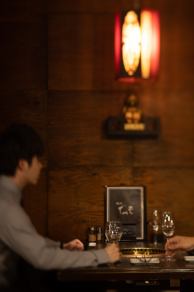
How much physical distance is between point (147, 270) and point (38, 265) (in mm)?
739

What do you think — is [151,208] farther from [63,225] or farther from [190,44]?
[190,44]

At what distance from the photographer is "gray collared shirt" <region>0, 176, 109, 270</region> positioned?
257 cm

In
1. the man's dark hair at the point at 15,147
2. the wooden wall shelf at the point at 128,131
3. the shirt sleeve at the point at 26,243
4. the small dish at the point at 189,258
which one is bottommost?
the small dish at the point at 189,258

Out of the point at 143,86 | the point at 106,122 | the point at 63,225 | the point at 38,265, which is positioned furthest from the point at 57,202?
the point at 38,265

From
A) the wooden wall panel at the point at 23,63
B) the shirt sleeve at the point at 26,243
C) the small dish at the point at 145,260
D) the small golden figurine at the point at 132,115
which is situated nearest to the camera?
the shirt sleeve at the point at 26,243

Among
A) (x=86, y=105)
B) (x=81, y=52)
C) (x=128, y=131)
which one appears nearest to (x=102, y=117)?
(x=86, y=105)

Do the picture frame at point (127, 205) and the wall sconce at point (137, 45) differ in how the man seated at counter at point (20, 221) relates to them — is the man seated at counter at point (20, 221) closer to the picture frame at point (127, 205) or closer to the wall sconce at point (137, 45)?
the wall sconce at point (137, 45)

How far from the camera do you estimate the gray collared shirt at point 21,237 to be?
257cm

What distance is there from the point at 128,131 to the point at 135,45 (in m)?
0.75

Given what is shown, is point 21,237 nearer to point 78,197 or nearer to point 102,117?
point 78,197

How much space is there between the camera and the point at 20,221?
258cm

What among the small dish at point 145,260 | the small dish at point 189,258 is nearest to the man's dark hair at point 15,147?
the small dish at point 145,260

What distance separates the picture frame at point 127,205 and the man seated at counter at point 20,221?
1726 millimetres

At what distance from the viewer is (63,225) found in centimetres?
465
